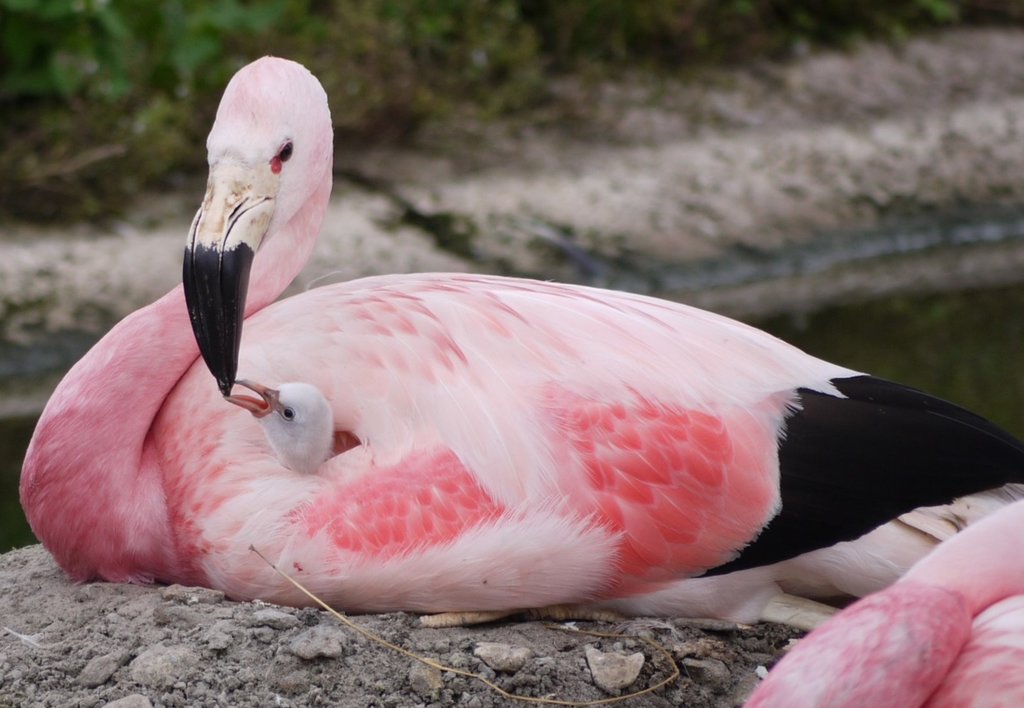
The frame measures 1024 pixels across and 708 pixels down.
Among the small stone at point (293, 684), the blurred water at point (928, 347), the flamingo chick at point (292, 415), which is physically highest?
the flamingo chick at point (292, 415)

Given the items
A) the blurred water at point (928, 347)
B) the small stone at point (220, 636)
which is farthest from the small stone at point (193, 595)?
the blurred water at point (928, 347)

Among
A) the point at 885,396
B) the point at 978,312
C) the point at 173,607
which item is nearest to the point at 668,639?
the point at 885,396

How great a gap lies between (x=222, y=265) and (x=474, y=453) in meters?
0.60

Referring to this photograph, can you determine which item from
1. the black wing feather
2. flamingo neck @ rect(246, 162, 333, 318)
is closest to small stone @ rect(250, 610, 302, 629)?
flamingo neck @ rect(246, 162, 333, 318)

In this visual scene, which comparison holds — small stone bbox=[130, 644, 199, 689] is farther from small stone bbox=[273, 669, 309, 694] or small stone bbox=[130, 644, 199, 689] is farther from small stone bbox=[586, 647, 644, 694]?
small stone bbox=[586, 647, 644, 694]

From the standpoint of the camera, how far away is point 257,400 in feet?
9.37

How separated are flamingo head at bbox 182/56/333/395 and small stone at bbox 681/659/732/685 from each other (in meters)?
1.04

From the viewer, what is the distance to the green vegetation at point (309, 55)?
6586 mm

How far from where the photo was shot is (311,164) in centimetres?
317

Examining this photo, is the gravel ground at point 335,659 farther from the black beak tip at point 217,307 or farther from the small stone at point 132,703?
the black beak tip at point 217,307

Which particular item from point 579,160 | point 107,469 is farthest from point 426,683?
point 579,160

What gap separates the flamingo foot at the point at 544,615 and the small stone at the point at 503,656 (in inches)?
3.6

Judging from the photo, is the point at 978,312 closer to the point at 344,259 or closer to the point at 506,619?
the point at 344,259

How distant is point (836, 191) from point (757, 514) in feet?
15.5
